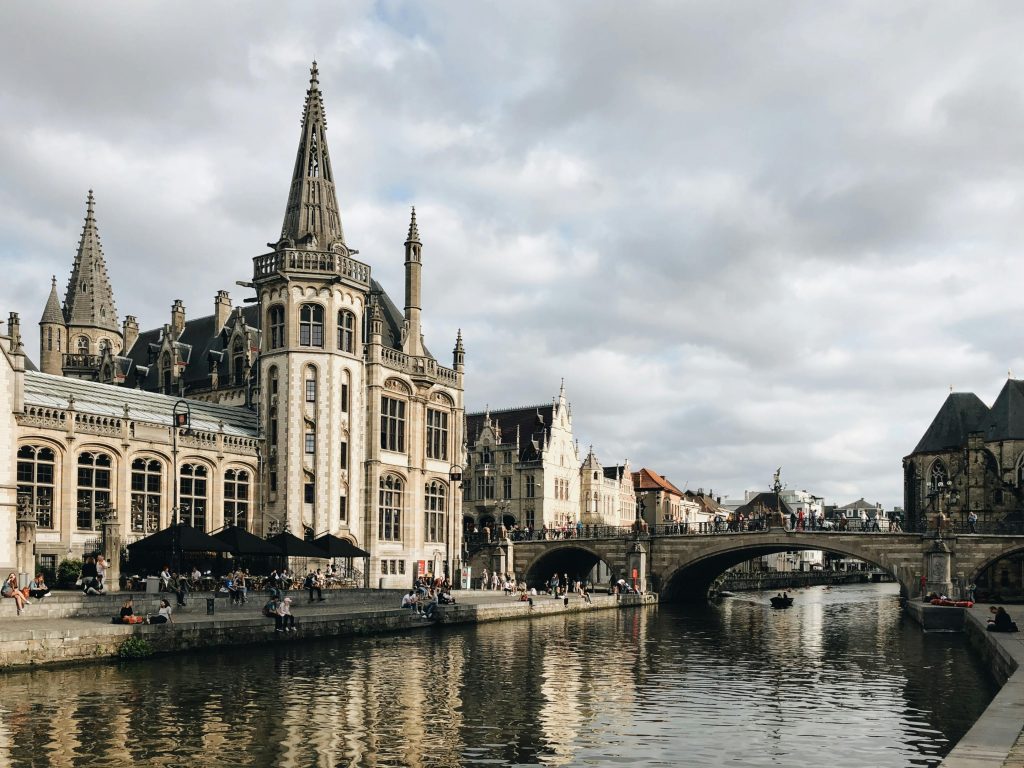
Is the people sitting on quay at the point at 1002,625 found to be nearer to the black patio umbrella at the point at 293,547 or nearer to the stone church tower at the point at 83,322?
the black patio umbrella at the point at 293,547

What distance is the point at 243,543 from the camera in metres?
46.2

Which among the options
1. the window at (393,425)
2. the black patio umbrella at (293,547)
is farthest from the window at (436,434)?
the black patio umbrella at (293,547)

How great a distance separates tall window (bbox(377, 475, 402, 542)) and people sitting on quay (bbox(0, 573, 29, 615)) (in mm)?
30529

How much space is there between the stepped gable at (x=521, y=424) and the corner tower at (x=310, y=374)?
4047cm

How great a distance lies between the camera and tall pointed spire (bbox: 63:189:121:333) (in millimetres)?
83062

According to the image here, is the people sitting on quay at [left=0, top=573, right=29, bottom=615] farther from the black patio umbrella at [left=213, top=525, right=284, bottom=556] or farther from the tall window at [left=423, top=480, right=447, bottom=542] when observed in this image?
the tall window at [left=423, top=480, right=447, bottom=542]

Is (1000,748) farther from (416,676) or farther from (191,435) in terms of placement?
(191,435)

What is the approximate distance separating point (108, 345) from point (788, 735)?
70.4 meters

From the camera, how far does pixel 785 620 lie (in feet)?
206

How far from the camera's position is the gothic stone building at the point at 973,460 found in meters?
87.1

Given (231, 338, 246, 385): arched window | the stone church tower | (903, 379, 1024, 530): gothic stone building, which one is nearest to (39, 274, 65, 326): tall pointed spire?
the stone church tower

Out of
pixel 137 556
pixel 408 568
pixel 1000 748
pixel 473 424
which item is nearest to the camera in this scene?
pixel 1000 748

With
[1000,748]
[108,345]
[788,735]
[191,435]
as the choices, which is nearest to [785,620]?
[191,435]

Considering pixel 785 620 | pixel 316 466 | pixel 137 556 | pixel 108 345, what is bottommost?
pixel 785 620
